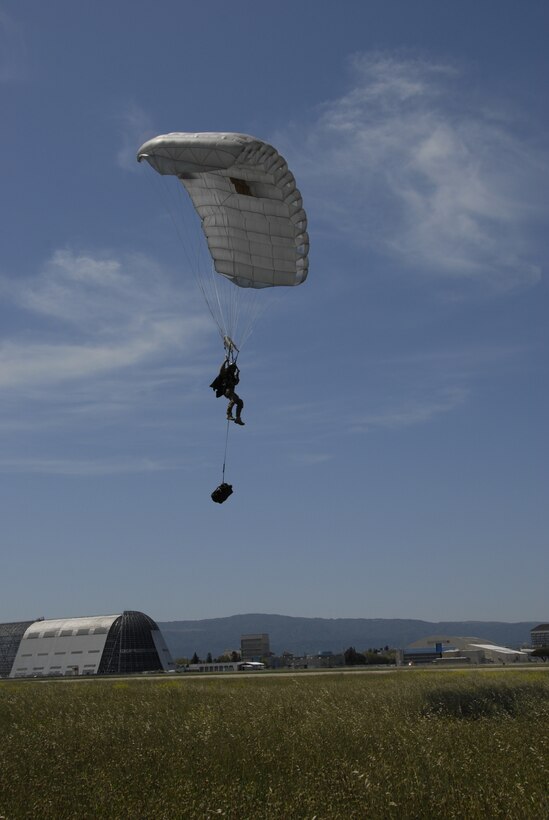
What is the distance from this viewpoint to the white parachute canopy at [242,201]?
22.2 meters

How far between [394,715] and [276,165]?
16026 millimetres

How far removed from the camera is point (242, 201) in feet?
81.4

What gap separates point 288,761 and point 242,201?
17106mm

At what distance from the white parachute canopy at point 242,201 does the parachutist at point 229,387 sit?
12.2ft

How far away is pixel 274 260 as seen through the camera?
25406mm

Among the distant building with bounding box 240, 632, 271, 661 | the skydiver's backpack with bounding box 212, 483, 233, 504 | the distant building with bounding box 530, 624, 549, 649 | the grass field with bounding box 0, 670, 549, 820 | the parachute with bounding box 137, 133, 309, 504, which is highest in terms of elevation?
the distant building with bounding box 530, 624, 549, 649

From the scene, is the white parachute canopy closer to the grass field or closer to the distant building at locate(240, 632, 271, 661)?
the grass field

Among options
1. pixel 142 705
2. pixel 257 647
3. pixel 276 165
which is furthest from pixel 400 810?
pixel 257 647

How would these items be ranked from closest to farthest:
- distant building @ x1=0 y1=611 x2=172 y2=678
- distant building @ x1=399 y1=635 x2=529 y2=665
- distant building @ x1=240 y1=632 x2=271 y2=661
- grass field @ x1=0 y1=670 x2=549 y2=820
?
grass field @ x1=0 y1=670 x2=549 y2=820 < distant building @ x1=399 y1=635 x2=529 y2=665 < distant building @ x1=0 y1=611 x2=172 y2=678 < distant building @ x1=240 y1=632 x2=271 y2=661

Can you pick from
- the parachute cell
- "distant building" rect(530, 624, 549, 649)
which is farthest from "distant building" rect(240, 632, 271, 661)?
the parachute cell

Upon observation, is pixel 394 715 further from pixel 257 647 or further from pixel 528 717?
pixel 257 647

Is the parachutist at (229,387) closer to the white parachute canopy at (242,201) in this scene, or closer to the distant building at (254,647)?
the white parachute canopy at (242,201)

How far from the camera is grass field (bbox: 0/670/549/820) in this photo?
37.3 ft

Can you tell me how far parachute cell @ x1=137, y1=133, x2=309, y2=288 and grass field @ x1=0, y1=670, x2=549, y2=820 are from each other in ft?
46.4
